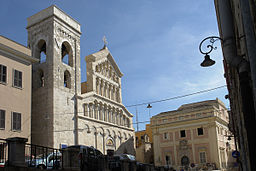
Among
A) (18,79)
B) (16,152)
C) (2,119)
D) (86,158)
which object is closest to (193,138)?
(18,79)

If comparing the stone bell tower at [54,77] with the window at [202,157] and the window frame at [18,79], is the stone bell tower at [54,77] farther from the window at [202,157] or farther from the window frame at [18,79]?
the window at [202,157]

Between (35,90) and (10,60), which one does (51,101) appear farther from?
(10,60)

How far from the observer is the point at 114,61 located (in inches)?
1988

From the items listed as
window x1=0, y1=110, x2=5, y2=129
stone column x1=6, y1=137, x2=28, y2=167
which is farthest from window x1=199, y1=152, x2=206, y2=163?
stone column x1=6, y1=137, x2=28, y2=167

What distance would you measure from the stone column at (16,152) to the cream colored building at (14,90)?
13.5m

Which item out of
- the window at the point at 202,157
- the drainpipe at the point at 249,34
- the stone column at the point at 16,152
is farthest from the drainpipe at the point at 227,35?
the window at the point at 202,157

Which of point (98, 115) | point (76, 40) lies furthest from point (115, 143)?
point (76, 40)

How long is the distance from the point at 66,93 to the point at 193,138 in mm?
25450

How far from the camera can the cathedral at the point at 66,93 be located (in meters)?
33.7

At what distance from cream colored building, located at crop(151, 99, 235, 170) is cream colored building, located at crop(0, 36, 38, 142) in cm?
2819

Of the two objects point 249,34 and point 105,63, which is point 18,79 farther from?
point 249,34

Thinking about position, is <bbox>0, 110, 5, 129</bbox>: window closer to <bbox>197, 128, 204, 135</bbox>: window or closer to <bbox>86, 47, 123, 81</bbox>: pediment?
<bbox>86, 47, 123, 81</bbox>: pediment

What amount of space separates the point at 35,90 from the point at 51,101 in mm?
3241

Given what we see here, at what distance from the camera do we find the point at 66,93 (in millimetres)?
36375
